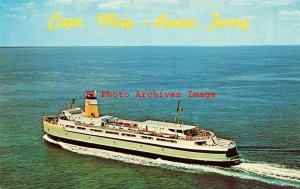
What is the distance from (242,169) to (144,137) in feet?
53.7

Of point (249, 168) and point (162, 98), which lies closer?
point (249, 168)

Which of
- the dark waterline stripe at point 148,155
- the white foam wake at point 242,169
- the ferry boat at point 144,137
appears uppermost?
the ferry boat at point 144,137

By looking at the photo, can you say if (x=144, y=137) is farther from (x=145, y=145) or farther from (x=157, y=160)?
(x=157, y=160)

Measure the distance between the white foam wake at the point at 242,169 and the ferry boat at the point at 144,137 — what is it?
1019mm

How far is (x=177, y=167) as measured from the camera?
60094 mm

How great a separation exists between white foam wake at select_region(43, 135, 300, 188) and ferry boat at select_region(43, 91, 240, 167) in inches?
40.1

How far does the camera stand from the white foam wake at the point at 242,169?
53.0 metres

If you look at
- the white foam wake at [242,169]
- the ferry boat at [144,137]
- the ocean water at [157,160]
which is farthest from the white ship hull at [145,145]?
the ocean water at [157,160]

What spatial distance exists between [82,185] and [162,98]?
65.4 m

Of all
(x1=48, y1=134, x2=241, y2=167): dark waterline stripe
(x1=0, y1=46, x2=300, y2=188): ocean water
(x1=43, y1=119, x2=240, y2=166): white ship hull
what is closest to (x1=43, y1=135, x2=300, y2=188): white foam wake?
(x1=0, y1=46, x2=300, y2=188): ocean water

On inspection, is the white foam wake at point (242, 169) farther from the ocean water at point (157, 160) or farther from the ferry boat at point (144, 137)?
the ferry boat at point (144, 137)

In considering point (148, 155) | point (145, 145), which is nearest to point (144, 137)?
point (145, 145)

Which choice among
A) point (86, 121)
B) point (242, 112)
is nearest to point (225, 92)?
point (242, 112)

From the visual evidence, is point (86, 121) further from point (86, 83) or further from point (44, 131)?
point (86, 83)
